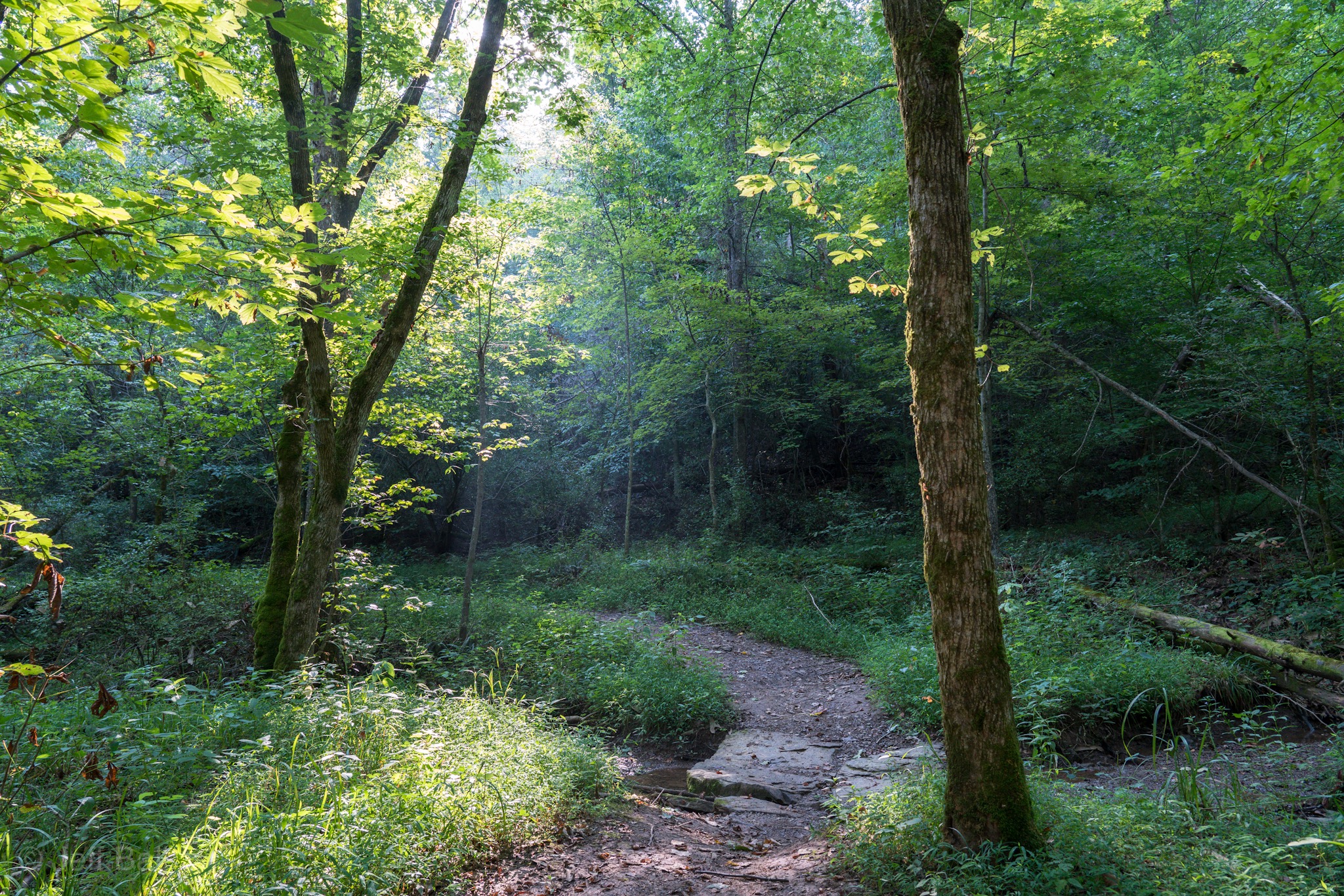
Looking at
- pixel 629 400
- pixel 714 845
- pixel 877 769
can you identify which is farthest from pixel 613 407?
pixel 714 845

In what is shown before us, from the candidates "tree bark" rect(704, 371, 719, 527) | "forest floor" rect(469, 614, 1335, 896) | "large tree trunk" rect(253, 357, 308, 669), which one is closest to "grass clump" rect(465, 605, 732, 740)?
"forest floor" rect(469, 614, 1335, 896)

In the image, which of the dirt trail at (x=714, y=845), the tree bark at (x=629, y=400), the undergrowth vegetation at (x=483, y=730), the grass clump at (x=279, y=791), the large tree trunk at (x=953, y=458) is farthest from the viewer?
the tree bark at (x=629, y=400)

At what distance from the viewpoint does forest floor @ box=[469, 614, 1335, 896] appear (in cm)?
362

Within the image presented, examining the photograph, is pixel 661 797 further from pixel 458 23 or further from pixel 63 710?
pixel 458 23

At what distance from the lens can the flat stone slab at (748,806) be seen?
4.95 meters

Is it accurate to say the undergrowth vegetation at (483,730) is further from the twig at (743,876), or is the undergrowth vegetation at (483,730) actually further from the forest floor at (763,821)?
the twig at (743,876)

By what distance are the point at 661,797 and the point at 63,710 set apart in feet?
14.0

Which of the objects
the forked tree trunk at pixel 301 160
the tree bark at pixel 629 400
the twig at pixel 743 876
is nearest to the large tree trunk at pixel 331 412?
the forked tree trunk at pixel 301 160

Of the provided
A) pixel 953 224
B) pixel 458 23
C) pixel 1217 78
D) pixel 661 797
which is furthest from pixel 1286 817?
pixel 1217 78

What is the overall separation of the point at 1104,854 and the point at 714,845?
2235mm

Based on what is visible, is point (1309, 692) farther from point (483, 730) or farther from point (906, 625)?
point (483, 730)

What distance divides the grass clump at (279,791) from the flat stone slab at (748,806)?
876 millimetres

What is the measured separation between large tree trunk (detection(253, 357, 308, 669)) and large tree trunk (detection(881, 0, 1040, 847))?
6417 millimetres

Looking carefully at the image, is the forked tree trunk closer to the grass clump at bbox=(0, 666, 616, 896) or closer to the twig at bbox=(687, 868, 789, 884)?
the grass clump at bbox=(0, 666, 616, 896)
